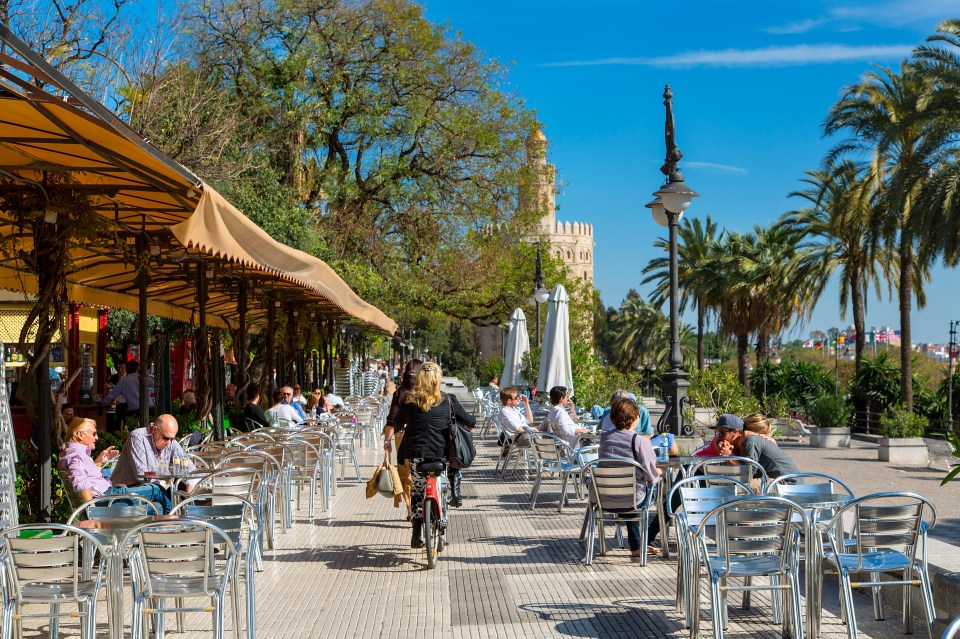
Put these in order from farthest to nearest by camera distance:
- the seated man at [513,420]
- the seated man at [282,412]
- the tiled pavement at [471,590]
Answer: the seated man at [282,412], the seated man at [513,420], the tiled pavement at [471,590]

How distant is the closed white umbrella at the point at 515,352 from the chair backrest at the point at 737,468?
15.8 metres

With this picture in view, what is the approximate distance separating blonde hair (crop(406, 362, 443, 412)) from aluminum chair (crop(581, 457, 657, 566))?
1317 millimetres

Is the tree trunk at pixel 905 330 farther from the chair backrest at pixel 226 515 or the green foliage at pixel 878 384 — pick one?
the chair backrest at pixel 226 515

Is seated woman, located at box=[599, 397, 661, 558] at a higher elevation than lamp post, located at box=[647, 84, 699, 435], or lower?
lower

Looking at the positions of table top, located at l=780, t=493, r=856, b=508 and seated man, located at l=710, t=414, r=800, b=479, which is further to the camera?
seated man, located at l=710, t=414, r=800, b=479

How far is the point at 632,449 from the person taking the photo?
26.4ft

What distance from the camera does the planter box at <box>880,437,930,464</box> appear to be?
70.1 ft

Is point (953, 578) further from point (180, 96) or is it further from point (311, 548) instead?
point (180, 96)

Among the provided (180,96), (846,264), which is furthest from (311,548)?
(846,264)

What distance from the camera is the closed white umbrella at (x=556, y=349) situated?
58.8 ft

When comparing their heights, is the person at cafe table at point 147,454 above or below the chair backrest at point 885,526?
above

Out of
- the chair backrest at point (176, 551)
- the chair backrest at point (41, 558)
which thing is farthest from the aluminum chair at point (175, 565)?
the chair backrest at point (41, 558)

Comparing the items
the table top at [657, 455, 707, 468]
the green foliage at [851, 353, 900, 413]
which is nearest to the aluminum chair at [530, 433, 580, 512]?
the table top at [657, 455, 707, 468]

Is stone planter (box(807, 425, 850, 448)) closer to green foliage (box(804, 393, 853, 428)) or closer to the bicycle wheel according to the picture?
green foliage (box(804, 393, 853, 428))
